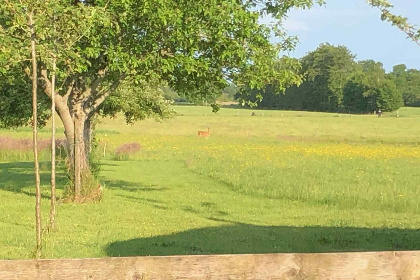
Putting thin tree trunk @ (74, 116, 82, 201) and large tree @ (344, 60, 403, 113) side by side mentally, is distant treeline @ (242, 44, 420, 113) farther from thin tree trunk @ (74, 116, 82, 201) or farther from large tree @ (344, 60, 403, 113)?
thin tree trunk @ (74, 116, 82, 201)

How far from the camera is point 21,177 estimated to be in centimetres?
2853

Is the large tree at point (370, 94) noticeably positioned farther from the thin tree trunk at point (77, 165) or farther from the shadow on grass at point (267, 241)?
the shadow on grass at point (267, 241)

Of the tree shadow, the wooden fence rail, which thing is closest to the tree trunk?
the tree shadow

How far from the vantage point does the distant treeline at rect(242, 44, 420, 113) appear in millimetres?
135125

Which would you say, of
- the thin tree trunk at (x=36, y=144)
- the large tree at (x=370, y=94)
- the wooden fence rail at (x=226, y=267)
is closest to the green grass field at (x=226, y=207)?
the thin tree trunk at (x=36, y=144)

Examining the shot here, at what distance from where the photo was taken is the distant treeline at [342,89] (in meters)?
135

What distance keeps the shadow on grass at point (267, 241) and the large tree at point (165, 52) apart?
4994mm

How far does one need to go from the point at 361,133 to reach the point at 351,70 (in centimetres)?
8573

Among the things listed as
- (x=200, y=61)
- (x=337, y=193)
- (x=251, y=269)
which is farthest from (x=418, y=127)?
(x=251, y=269)

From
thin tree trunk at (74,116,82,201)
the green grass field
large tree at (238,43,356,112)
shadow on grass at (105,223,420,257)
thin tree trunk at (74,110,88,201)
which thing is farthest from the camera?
large tree at (238,43,356,112)

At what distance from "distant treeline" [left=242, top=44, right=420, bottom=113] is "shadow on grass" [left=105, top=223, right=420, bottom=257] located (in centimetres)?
11847

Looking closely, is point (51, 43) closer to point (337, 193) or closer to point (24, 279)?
point (24, 279)

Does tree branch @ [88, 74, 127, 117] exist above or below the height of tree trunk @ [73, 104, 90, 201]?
above

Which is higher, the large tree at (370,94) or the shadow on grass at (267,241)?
the large tree at (370,94)
